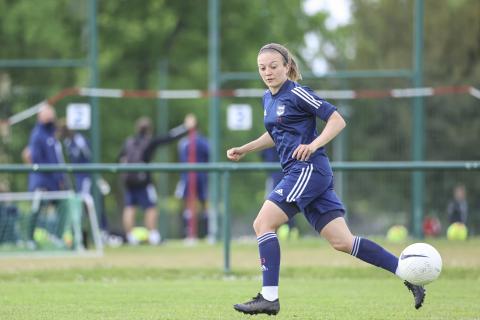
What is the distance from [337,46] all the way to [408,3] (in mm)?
2600

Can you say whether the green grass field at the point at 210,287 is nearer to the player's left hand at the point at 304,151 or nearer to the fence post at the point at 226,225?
the fence post at the point at 226,225

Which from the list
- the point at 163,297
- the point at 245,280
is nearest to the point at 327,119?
the point at 163,297

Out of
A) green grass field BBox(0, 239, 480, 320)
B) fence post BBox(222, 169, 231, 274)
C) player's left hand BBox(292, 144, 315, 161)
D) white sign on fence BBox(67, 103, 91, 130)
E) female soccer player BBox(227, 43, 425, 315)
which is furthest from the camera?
white sign on fence BBox(67, 103, 91, 130)

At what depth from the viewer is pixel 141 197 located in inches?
747

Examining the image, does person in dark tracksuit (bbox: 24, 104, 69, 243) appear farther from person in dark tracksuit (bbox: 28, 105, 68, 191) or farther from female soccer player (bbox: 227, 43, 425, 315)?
female soccer player (bbox: 227, 43, 425, 315)

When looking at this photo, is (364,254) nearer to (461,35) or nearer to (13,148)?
(13,148)

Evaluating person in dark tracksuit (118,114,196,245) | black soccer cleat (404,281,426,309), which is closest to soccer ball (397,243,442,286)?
black soccer cleat (404,281,426,309)

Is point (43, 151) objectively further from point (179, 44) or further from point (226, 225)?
point (179, 44)

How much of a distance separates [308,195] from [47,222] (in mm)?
10052

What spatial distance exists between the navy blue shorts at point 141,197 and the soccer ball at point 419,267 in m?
11.0

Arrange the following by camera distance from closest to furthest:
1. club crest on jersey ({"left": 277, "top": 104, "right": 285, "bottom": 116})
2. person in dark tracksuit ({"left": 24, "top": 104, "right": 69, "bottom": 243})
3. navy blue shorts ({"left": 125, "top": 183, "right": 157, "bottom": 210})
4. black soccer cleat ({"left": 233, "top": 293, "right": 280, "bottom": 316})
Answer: black soccer cleat ({"left": 233, "top": 293, "right": 280, "bottom": 316}) < club crest on jersey ({"left": 277, "top": 104, "right": 285, "bottom": 116}) < person in dark tracksuit ({"left": 24, "top": 104, "right": 69, "bottom": 243}) < navy blue shorts ({"left": 125, "top": 183, "right": 157, "bottom": 210})

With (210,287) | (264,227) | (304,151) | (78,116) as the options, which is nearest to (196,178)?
(78,116)

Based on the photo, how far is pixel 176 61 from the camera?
99.9 feet

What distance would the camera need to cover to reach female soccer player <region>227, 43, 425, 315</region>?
793 centimetres
